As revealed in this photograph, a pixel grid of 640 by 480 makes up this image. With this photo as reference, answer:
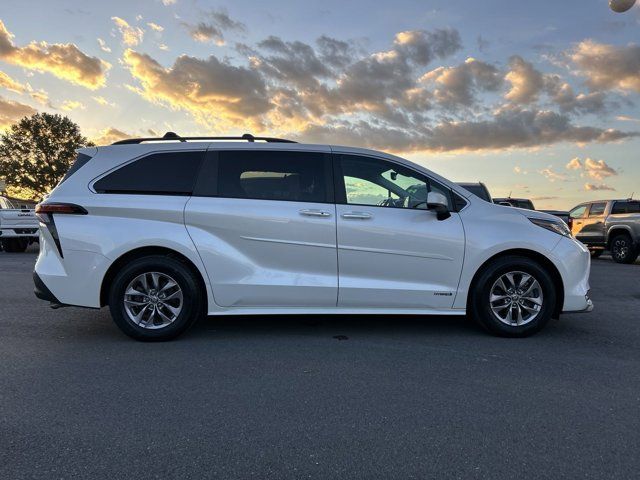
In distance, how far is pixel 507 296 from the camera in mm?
4926

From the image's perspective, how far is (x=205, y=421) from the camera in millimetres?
3033

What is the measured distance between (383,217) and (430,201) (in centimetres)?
47

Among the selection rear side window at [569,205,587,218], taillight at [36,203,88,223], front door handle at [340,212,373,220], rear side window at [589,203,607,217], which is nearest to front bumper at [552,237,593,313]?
front door handle at [340,212,373,220]

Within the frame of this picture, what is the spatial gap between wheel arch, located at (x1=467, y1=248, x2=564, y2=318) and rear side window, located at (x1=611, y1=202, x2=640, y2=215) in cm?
1167

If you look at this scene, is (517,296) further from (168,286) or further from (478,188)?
(478,188)

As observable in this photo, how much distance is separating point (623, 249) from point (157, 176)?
13633 millimetres

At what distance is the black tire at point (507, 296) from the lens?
4.88 meters

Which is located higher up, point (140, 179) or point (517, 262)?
point (140, 179)

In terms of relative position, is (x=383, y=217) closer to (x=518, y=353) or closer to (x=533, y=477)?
(x=518, y=353)

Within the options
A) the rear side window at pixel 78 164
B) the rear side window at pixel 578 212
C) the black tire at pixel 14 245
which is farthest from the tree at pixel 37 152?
the rear side window at pixel 78 164

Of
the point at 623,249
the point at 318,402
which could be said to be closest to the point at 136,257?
the point at 318,402

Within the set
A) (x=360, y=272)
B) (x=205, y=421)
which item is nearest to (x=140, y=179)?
(x=360, y=272)

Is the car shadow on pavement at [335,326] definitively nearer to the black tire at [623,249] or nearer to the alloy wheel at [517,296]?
the alloy wheel at [517,296]

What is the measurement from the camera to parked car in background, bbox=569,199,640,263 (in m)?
13.7
